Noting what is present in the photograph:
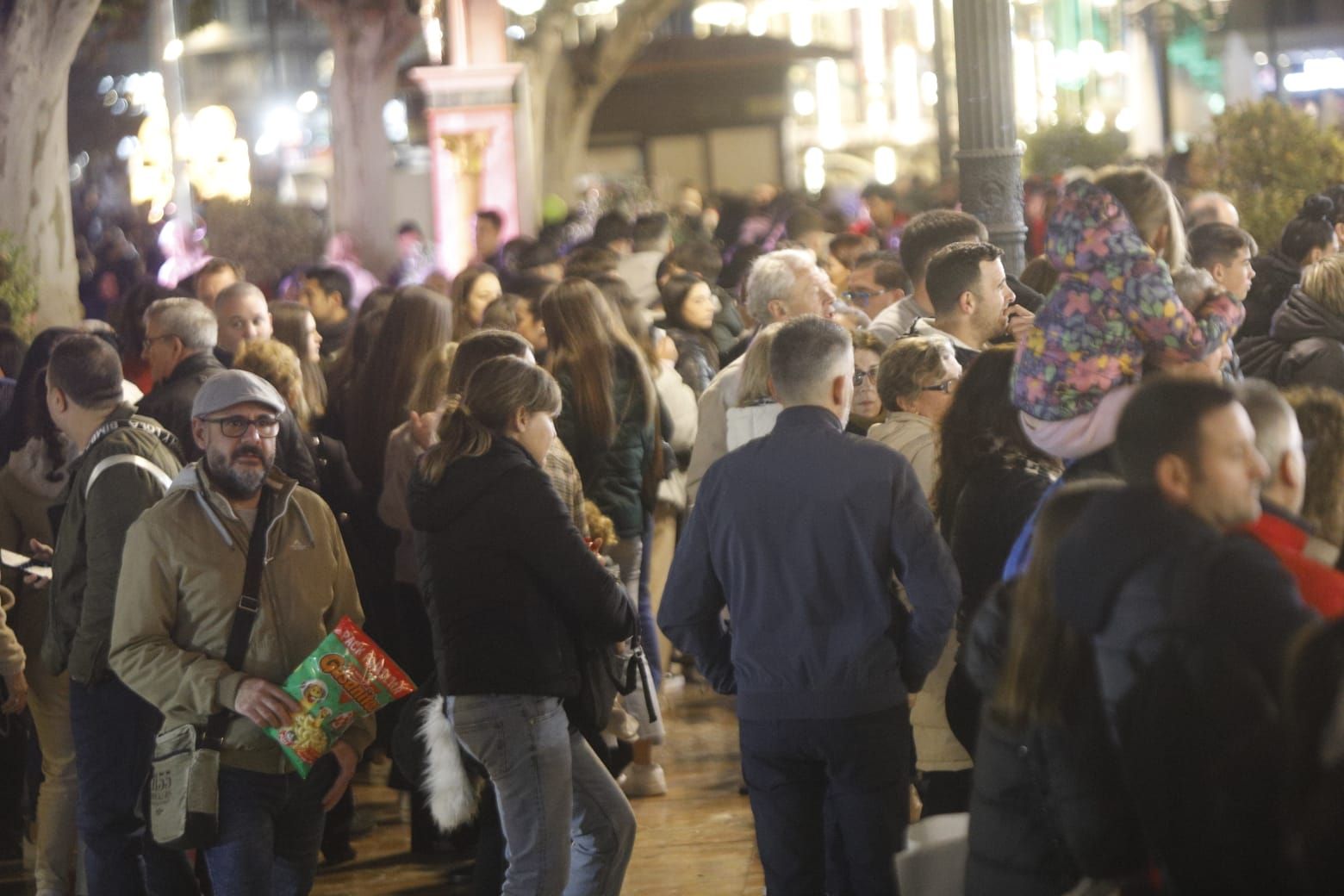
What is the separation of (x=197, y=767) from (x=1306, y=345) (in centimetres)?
477

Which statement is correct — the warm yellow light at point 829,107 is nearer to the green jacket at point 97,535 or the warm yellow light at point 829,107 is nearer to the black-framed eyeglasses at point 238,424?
the green jacket at point 97,535

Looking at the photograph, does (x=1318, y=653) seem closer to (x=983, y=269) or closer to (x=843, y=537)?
(x=843, y=537)

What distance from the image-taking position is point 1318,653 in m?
2.52

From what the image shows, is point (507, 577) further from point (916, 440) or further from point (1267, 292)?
point (1267, 292)

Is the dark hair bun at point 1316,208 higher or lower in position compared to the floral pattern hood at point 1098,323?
higher

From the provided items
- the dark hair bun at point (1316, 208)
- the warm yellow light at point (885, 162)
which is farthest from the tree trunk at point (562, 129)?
the warm yellow light at point (885, 162)

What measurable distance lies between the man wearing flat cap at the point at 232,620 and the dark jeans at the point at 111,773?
2.23 ft

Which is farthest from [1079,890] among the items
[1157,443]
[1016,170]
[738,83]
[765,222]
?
[738,83]

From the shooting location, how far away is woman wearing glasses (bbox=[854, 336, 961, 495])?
5.81m

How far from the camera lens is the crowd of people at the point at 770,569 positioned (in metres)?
2.96

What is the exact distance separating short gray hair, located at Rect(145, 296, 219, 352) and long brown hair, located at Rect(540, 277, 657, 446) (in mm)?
1445

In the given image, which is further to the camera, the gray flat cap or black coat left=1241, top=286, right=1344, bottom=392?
black coat left=1241, top=286, right=1344, bottom=392

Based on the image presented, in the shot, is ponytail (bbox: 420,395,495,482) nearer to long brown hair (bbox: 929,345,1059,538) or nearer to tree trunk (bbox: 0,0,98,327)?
long brown hair (bbox: 929,345,1059,538)

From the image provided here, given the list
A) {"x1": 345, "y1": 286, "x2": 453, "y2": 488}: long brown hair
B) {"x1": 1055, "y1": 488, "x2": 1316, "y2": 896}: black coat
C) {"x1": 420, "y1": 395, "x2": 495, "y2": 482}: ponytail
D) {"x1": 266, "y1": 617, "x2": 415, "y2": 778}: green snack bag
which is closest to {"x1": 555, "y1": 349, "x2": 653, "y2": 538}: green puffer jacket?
{"x1": 345, "y1": 286, "x2": 453, "y2": 488}: long brown hair
